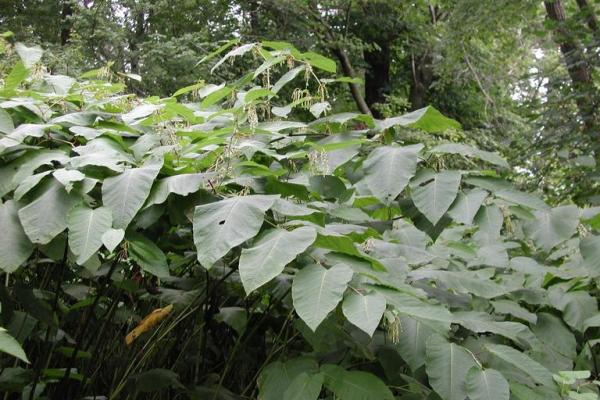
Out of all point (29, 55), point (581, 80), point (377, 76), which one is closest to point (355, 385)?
point (29, 55)

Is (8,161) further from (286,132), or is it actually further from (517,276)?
(517,276)

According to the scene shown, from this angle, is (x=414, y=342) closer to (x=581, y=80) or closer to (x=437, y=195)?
(x=437, y=195)

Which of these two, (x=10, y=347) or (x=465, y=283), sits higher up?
(x=10, y=347)

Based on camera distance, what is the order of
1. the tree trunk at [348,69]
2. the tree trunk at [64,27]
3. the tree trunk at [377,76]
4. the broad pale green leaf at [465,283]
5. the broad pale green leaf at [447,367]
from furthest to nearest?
1. the tree trunk at [377,76]
2. the tree trunk at [64,27]
3. the tree trunk at [348,69]
4. the broad pale green leaf at [465,283]
5. the broad pale green leaf at [447,367]

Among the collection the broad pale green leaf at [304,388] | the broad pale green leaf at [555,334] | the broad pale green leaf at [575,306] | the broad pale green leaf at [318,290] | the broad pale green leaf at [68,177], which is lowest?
the broad pale green leaf at [555,334]

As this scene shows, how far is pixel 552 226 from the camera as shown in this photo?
1.49m

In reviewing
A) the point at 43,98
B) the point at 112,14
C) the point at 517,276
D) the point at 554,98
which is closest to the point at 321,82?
the point at 43,98

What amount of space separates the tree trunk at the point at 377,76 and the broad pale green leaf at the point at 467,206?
10.5 m

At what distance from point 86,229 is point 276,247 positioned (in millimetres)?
335

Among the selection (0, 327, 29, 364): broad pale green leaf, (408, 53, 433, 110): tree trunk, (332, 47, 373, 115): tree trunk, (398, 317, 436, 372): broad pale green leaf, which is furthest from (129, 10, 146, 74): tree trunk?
(0, 327, 29, 364): broad pale green leaf

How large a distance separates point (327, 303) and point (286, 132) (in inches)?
29.6

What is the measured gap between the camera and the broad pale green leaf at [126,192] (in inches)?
45.1

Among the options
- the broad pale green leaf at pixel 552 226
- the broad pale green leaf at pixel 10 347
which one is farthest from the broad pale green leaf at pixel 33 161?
the broad pale green leaf at pixel 552 226

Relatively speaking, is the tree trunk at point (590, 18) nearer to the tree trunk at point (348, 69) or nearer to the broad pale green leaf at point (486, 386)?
the broad pale green leaf at point (486, 386)
